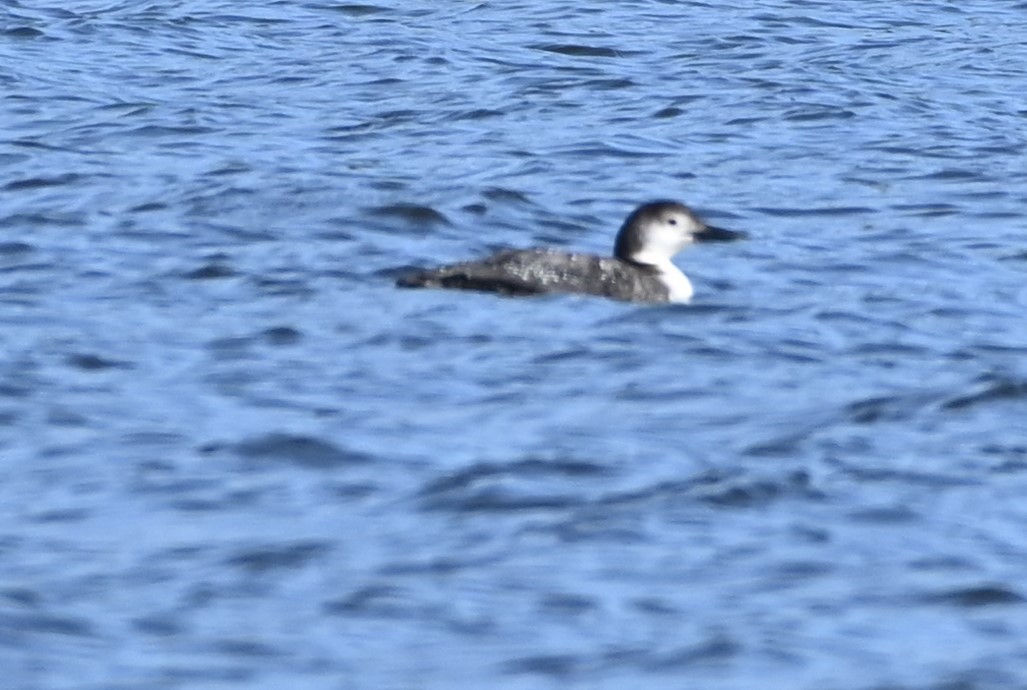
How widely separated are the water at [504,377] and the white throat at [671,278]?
0.12m

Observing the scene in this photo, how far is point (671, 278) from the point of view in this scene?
35.1ft

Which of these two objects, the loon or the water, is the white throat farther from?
the water

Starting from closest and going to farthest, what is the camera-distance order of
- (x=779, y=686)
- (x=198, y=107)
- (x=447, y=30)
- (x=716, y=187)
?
(x=779, y=686)
(x=716, y=187)
(x=198, y=107)
(x=447, y=30)

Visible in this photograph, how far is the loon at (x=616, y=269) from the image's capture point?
10.3m

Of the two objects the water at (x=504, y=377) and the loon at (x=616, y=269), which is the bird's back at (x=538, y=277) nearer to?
the loon at (x=616, y=269)

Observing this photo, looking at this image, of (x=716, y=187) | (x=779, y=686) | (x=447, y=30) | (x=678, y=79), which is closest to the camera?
(x=779, y=686)

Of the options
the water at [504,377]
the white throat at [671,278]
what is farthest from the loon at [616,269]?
the water at [504,377]

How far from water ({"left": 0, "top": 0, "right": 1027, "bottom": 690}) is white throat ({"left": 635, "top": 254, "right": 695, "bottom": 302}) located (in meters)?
0.12

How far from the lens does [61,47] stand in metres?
16.7

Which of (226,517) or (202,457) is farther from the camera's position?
(202,457)

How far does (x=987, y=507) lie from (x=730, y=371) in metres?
1.79

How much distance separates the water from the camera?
662 centimetres

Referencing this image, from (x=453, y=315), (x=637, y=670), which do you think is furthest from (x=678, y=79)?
(x=637, y=670)

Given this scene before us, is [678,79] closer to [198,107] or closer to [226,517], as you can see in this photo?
[198,107]
